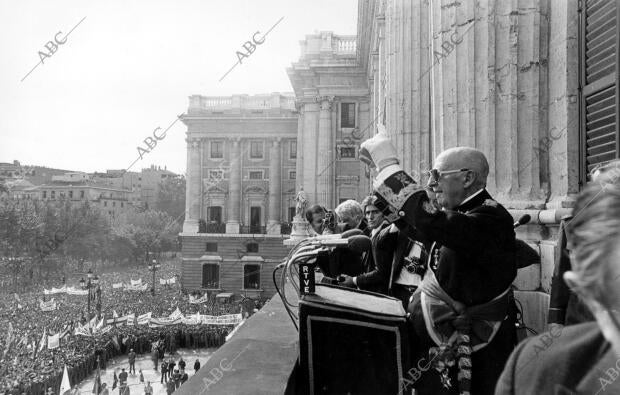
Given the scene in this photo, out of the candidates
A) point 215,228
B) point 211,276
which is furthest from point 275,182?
point 211,276

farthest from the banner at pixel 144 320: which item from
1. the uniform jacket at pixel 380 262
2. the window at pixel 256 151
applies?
the uniform jacket at pixel 380 262

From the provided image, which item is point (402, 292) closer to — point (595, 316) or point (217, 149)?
point (595, 316)

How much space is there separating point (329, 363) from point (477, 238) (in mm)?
889

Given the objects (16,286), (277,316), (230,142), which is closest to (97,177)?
(16,286)

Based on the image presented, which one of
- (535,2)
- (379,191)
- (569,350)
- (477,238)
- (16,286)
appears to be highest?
(535,2)

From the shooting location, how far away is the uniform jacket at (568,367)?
825 mm

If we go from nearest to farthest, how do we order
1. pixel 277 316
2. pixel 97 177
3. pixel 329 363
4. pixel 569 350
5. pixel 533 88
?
pixel 569 350, pixel 329 363, pixel 533 88, pixel 277 316, pixel 97 177

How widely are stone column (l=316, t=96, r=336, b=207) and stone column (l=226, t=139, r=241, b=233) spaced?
38.5 feet

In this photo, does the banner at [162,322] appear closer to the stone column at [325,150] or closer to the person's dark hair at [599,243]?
the stone column at [325,150]

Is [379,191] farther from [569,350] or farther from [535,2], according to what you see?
[535,2]

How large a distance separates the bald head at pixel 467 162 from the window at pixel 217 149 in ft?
126

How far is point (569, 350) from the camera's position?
871 mm

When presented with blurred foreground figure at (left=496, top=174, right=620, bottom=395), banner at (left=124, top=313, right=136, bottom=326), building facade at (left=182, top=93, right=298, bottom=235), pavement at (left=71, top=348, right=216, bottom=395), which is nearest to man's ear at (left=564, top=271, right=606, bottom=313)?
blurred foreground figure at (left=496, top=174, right=620, bottom=395)

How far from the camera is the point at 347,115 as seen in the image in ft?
99.0
